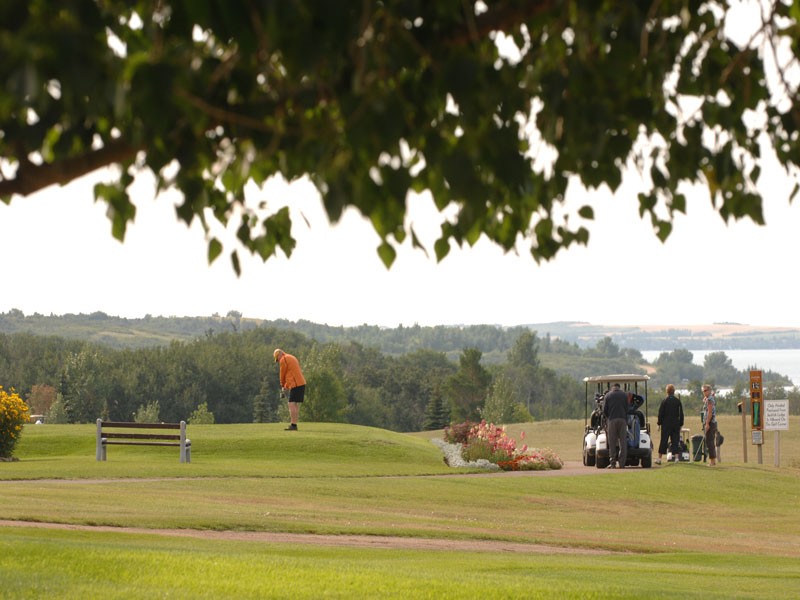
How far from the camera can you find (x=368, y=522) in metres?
15.8

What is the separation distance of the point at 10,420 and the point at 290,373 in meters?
6.62

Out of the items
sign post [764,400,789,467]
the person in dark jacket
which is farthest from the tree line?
the person in dark jacket

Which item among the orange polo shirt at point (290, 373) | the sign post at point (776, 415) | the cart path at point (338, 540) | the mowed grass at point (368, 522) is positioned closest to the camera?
the mowed grass at point (368, 522)

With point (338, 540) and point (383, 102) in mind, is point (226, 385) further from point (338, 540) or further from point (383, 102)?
point (383, 102)

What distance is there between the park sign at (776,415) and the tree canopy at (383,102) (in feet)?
86.7

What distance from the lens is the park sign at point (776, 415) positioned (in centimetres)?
3075

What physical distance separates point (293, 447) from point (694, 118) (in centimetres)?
2529

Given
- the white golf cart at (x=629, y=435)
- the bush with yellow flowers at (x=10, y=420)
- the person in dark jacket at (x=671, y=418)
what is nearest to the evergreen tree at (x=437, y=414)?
the person in dark jacket at (x=671, y=418)

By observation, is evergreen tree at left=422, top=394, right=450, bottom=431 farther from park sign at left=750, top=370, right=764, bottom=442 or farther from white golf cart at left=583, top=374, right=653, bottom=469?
white golf cart at left=583, top=374, right=653, bottom=469

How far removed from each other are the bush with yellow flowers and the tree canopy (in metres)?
20.7

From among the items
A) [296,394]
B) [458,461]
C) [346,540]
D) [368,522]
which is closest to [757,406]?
[458,461]

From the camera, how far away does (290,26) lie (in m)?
3.40

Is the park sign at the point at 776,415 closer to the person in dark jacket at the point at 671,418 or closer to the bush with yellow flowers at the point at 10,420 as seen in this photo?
the person in dark jacket at the point at 671,418

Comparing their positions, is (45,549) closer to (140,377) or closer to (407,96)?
(407,96)
